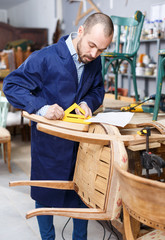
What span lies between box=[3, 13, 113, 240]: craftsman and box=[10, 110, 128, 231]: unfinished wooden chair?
21cm

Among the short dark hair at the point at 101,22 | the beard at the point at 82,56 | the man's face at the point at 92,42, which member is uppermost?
the short dark hair at the point at 101,22

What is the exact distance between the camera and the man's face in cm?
126

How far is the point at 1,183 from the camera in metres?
3.16

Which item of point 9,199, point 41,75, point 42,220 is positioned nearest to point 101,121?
point 41,75

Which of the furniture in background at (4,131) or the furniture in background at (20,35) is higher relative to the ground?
the furniture in background at (20,35)

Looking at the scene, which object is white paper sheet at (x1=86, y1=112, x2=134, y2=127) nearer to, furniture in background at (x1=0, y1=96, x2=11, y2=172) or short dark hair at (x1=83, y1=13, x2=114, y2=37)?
short dark hair at (x1=83, y1=13, x2=114, y2=37)

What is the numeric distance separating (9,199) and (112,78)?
428 cm

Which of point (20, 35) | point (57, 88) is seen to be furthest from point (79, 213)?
point (20, 35)

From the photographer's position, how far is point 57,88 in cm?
142

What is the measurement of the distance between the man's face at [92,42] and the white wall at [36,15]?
794cm

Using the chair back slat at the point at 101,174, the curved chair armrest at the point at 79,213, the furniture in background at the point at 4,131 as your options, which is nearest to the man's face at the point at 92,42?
the chair back slat at the point at 101,174

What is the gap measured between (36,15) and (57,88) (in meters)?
9.19

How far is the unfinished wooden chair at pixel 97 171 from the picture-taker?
976 millimetres

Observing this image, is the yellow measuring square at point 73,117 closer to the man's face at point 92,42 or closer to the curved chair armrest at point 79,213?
the man's face at point 92,42
